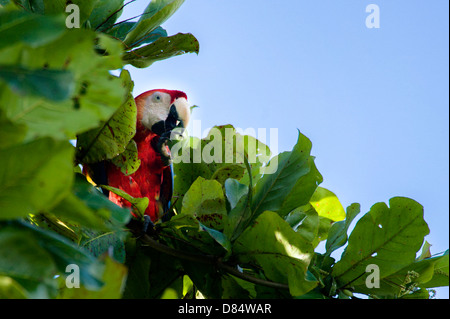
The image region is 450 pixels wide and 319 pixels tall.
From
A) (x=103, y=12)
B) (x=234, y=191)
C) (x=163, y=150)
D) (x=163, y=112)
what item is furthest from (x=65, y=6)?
(x=163, y=112)

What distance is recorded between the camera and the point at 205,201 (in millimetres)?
790

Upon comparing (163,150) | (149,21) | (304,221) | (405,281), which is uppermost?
(149,21)

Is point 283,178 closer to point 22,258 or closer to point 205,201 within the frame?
point 205,201

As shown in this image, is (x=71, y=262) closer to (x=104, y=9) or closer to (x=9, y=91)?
(x=9, y=91)

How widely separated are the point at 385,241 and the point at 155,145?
1011 mm

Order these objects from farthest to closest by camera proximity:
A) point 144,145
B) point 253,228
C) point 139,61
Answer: point 144,145
point 139,61
point 253,228

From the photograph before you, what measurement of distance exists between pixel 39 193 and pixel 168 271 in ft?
1.83

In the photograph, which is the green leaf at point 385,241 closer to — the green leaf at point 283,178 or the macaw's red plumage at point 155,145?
the green leaf at point 283,178

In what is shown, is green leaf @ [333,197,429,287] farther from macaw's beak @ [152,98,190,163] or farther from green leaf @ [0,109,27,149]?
macaw's beak @ [152,98,190,163]
